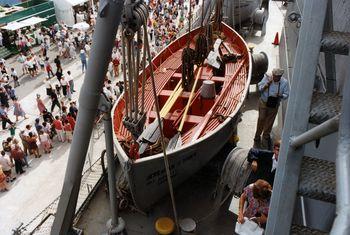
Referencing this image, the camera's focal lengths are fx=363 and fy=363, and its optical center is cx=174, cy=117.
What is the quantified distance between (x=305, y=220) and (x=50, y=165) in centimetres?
1034

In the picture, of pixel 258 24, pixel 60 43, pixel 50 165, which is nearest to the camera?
pixel 50 165

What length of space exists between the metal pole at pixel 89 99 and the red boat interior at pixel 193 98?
266 centimetres

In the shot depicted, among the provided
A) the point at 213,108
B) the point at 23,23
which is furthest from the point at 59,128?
the point at 23,23

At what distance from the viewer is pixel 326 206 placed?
510 cm

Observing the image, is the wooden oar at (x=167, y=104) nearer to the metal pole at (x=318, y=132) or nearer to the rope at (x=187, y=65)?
the rope at (x=187, y=65)

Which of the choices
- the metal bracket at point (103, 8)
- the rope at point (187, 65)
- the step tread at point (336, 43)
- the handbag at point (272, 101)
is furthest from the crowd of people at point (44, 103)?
the step tread at point (336, 43)

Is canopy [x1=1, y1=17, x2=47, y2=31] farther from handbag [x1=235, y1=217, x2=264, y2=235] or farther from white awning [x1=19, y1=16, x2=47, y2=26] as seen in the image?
handbag [x1=235, y1=217, x2=264, y2=235]

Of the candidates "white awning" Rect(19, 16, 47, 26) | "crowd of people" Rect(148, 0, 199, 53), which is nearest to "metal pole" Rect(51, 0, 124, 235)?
"crowd of people" Rect(148, 0, 199, 53)

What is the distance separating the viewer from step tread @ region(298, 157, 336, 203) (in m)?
2.38

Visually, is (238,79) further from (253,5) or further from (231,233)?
(253,5)

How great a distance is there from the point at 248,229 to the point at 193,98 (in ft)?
19.8

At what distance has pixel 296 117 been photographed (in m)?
2.58

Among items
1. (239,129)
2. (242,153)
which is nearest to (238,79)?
(239,129)

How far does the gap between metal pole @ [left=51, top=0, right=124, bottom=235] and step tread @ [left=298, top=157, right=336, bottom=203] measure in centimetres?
362
